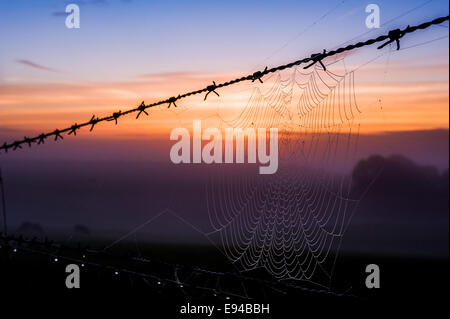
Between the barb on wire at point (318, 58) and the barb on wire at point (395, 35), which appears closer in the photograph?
the barb on wire at point (395, 35)

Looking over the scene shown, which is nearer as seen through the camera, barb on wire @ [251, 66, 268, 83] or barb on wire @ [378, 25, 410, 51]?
barb on wire @ [378, 25, 410, 51]

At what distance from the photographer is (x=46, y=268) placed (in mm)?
115938

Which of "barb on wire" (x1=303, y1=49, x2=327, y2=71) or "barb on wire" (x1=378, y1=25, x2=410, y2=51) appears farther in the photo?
"barb on wire" (x1=303, y1=49, x2=327, y2=71)

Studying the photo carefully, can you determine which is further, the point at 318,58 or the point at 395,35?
the point at 318,58

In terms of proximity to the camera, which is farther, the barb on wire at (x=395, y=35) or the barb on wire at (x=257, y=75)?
the barb on wire at (x=257, y=75)

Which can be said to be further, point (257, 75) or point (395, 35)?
point (257, 75)

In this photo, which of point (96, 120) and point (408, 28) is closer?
point (408, 28)
